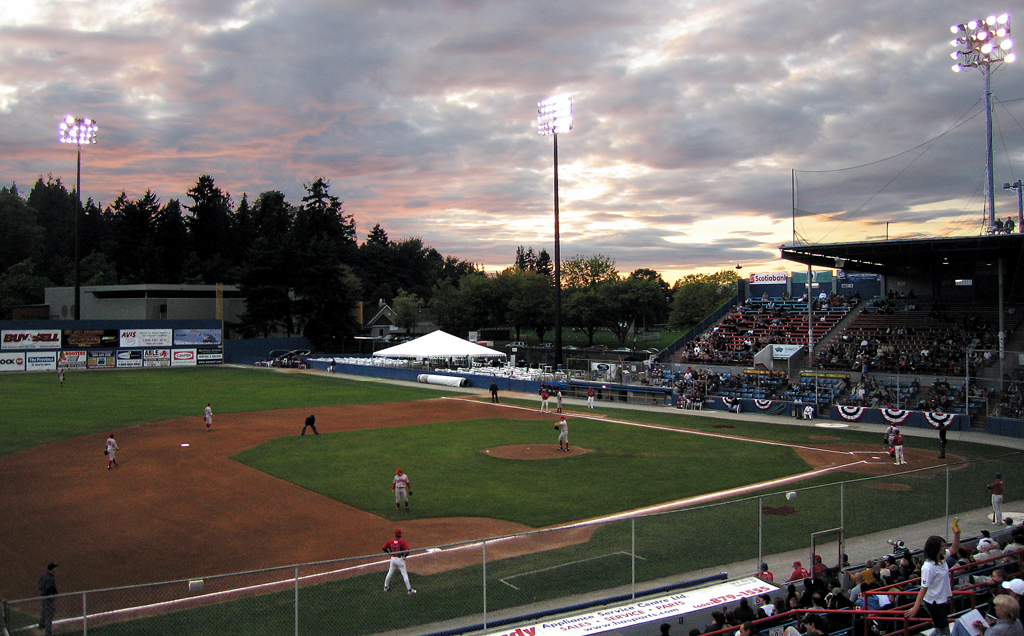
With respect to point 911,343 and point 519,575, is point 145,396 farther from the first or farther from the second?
point 911,343

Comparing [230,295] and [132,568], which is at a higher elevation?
[230,295]

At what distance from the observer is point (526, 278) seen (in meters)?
93.6

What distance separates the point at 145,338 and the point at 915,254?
226 ft

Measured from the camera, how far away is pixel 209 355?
239 feet

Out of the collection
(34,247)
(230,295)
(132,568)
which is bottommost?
(132,568)

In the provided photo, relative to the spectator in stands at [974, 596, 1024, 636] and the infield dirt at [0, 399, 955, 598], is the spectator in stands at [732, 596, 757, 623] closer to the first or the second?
the spectator in stands at [974, 596, 1024, 636]

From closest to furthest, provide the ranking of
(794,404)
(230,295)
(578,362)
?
(794,404)
(578,362)
(230,295)

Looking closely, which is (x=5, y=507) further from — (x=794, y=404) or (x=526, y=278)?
(x=526, y=278)

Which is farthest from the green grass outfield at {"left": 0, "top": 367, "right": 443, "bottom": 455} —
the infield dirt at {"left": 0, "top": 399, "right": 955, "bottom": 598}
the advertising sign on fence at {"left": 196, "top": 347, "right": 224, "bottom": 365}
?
the infield dirt at {"left": 0, "top": 399, "right": 955, "bottom": 598}

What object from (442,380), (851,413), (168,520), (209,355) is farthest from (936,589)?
(209,355)

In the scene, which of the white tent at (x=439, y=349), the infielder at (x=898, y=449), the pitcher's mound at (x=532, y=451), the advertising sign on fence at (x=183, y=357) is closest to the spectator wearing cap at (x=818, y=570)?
the pitcher's mound at (x=532, y=451)

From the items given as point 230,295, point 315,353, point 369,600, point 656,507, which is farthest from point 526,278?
point 369,600

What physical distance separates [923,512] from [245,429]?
28.6 metres

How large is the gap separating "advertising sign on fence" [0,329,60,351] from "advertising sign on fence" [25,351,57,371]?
23.1 inches
